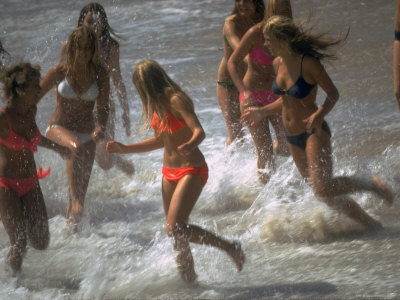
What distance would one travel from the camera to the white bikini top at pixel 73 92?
623 cm

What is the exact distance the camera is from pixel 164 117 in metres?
4.89

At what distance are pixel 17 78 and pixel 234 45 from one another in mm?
2072

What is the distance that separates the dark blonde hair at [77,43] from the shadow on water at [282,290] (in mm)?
2430

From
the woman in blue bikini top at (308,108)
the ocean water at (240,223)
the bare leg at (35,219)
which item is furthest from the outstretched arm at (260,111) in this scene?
the bare leg at (35,219)

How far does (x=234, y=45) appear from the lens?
20.8ft

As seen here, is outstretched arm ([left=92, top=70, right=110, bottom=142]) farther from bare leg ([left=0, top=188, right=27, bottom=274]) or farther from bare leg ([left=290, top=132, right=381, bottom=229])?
bare leg ([left=290, top=132, right=381, bottom=229])

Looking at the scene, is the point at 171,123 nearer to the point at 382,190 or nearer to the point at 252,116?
the point at 252,116

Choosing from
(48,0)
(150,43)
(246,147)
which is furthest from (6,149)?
(48,0)

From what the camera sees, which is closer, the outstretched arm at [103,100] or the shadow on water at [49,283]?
the shadow on water at [49,283]

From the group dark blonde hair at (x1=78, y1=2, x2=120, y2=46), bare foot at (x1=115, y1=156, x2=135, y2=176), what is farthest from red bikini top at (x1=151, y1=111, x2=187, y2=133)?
bare foot at (x1=115, y1=156, x2=135, y2=176)

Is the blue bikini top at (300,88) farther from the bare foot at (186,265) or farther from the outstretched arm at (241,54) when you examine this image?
the bare foot at (186,265)

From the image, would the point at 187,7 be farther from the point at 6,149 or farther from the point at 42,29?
the point at 6,149

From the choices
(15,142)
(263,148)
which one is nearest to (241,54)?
(263,148)

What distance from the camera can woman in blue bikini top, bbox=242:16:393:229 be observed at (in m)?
5.04
